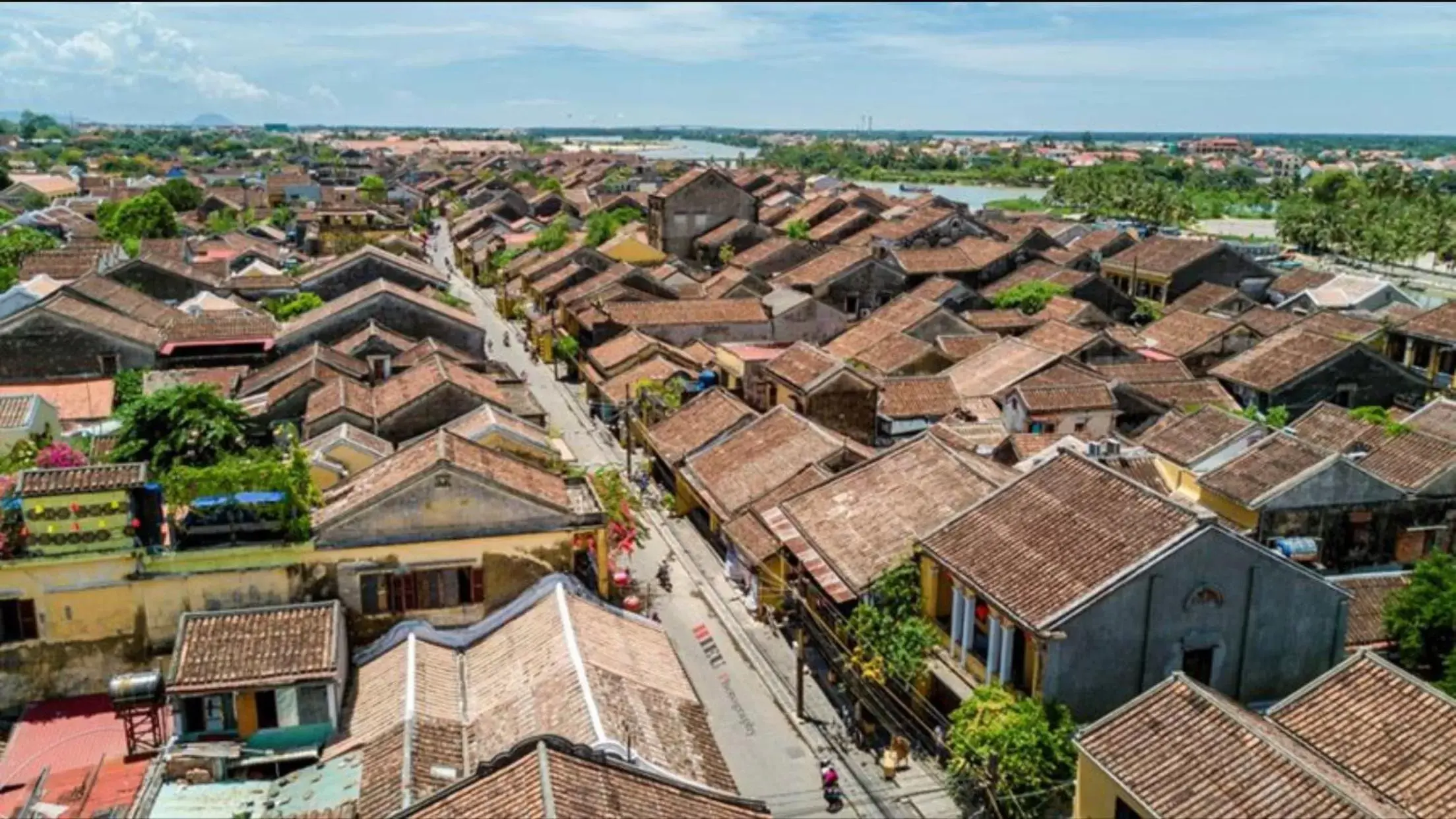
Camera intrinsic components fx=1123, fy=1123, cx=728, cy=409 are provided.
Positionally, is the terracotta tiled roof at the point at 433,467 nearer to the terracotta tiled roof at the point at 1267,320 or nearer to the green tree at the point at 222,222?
the terracotta tiled roof at the point at 1267,320

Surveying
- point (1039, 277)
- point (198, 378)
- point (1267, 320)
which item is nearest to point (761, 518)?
point (198, 378)

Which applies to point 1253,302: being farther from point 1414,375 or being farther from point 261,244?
point 261,244

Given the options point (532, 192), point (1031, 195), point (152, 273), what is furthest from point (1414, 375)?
point (1031, 195)

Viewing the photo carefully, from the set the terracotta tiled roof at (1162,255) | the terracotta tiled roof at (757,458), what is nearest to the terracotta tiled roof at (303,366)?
the terracotta tiled roof at (757,458)

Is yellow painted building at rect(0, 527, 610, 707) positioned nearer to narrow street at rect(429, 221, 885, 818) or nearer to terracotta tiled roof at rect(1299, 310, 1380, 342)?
narrow street at rect(429, 221, 885, 818)

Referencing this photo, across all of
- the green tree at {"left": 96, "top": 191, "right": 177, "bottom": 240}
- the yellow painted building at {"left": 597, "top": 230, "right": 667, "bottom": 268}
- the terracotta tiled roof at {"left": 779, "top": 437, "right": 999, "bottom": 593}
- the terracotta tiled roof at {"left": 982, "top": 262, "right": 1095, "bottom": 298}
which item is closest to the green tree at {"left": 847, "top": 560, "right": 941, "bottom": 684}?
the terracotta tiled roof at {"left": 779, "top": 437, "right": 999, "bottom": 593}
